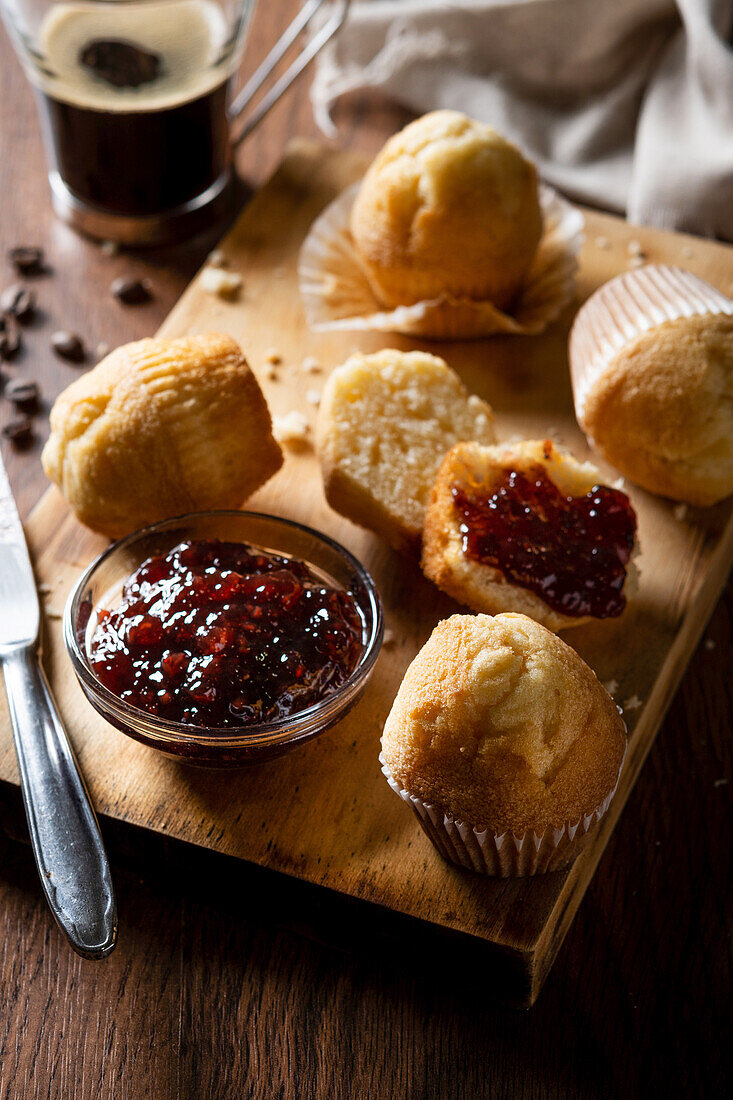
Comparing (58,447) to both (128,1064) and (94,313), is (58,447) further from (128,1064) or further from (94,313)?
(128,1064)

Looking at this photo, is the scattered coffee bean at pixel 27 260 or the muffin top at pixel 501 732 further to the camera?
the scattered coffee bean at pixel 27 260

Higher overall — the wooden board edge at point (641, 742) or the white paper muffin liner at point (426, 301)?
the white paper muffin liner at point (426, 301)

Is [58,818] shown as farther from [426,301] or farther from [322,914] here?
[426,301]

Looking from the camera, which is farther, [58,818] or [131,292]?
[131,292]

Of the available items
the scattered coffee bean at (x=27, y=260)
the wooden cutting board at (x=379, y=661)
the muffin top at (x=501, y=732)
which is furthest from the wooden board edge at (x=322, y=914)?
the scattered coffee bean at (x=27, y=260)

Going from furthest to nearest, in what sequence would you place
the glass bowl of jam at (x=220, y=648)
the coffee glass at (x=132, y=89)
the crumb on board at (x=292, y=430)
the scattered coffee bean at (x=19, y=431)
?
the coffee glass at (x=132, y=89) < the scattered coffee bean at (x=19, y=431) < the crumb on board at (x=292, y=430) < the glass bowl of jam at (x=220, y=648)

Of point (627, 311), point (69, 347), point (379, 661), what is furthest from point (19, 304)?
point (627, 311)

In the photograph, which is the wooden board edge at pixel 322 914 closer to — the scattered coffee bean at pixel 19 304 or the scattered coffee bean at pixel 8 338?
the scattered coffee bean at pixel 8 338
